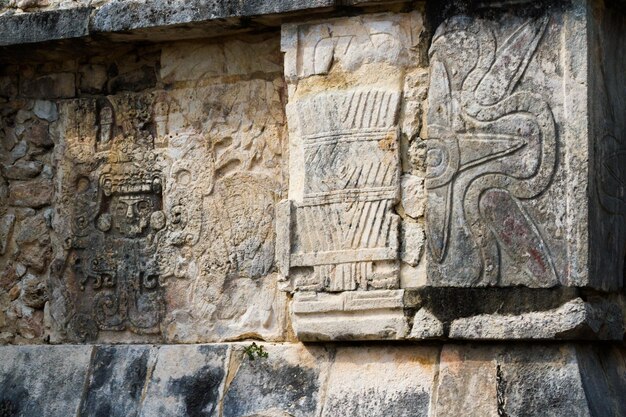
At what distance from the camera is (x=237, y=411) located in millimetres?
6504

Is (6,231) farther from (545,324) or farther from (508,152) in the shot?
(545,324)

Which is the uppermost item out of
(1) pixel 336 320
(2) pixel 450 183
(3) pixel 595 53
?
(3) pixel 595 53

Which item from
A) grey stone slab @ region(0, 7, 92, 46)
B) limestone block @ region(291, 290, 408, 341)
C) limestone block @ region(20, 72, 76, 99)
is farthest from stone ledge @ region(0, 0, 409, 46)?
limestone block @ region(291, 290, 408, 341)

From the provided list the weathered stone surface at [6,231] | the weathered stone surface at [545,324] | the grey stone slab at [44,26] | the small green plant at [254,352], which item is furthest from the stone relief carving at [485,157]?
the weathered stone surface at [6,231]

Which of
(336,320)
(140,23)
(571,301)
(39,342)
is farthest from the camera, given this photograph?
(39,342)

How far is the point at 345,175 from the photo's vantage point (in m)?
6.30

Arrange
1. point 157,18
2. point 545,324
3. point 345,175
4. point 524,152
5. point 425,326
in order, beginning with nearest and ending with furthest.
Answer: point 545,324 < point 524,152 < point 425,326 < point 345,175 < point 157,18

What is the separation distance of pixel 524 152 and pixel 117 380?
7.95 feet

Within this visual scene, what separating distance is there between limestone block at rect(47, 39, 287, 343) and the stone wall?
1 centimetres

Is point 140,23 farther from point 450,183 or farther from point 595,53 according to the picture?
point 595,53

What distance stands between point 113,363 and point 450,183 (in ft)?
6.84

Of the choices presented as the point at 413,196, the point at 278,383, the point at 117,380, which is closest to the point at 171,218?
the point at 117,380

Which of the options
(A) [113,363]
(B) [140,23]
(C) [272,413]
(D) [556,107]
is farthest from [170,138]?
(D) [556,107]

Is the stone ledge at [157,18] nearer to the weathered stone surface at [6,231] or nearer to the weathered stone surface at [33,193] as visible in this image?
the weathered stone surface at [33,193]
